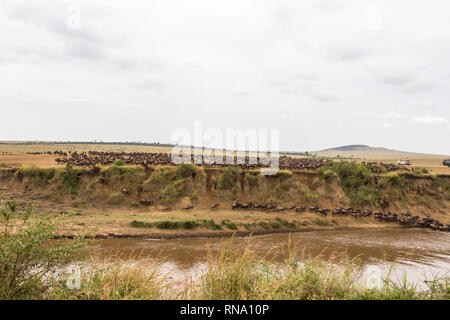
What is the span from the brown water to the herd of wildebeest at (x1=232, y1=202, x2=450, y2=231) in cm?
170

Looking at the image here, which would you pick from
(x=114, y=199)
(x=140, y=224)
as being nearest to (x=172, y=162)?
(x=114, y=199)

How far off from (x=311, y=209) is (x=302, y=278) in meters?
23.3

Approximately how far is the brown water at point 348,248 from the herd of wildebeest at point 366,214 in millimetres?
1700

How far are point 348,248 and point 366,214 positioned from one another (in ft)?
33.0

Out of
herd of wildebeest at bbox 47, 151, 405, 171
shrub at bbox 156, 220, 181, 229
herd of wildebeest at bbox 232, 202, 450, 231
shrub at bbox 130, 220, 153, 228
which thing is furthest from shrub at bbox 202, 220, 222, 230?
herd of wildebeest at bbox 47, 151, 405, 171

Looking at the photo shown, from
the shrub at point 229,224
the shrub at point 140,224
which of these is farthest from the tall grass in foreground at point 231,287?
the shrub at point 229,224

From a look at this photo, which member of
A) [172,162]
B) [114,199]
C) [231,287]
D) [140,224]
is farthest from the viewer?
[172,162]

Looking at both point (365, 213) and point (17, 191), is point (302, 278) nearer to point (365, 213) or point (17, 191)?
point (365, 213)

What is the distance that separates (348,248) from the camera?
2125 centimetres

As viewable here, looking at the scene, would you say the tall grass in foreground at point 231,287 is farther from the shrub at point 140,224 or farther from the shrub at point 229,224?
the shrub at point 229,224

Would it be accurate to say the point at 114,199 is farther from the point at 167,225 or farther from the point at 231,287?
the point at 231,287

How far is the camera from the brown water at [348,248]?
54.5 feet

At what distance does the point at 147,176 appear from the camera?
3009cm
